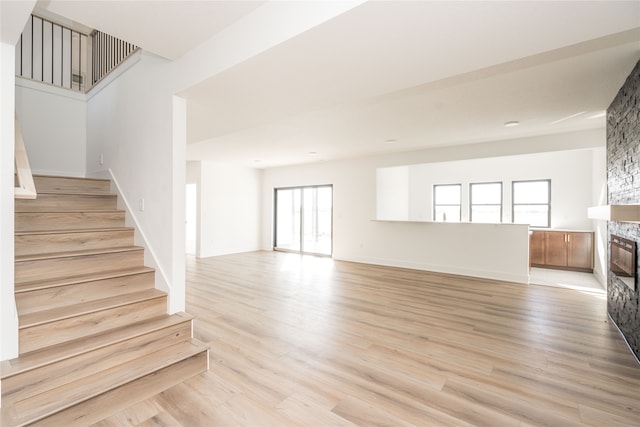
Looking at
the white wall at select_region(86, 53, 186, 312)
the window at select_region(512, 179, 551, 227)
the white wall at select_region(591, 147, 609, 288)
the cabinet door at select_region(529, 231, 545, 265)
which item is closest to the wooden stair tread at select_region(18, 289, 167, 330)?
the white wall at select_region(86, 53, 186, 312)

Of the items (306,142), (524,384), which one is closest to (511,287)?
(524,384)

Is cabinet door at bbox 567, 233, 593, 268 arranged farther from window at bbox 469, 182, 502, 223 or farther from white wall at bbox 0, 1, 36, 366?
white wall at bbox 0, 1, 36, 366

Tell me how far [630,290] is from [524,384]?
149 cm

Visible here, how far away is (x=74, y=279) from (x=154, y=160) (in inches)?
46.8

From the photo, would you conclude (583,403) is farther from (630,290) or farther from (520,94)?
(520,94)

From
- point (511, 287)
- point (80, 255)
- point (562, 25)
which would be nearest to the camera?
point (562, 25)

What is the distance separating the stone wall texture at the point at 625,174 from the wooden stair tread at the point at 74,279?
4.30 m

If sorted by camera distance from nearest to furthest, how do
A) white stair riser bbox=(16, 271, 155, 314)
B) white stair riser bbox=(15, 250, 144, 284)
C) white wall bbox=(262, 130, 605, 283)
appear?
white stair riser bbox=(16, 271, 155, 314) < white stair riser bbox=(15, 250, 144, 284) < white wall bbox=(262, 130, 605, 283)

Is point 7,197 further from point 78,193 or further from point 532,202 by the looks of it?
point 532,202

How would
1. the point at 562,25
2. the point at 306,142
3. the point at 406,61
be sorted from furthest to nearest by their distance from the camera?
1. the point at 306,142
2. the point at 406,61
3. the point at 562,25

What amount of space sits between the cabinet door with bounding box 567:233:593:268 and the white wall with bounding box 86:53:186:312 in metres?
7.54

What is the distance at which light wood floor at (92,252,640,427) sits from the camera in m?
1.91

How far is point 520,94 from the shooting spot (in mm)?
3217

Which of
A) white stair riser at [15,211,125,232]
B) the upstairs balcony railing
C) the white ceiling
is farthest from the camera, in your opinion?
the upstairs balcony railing
